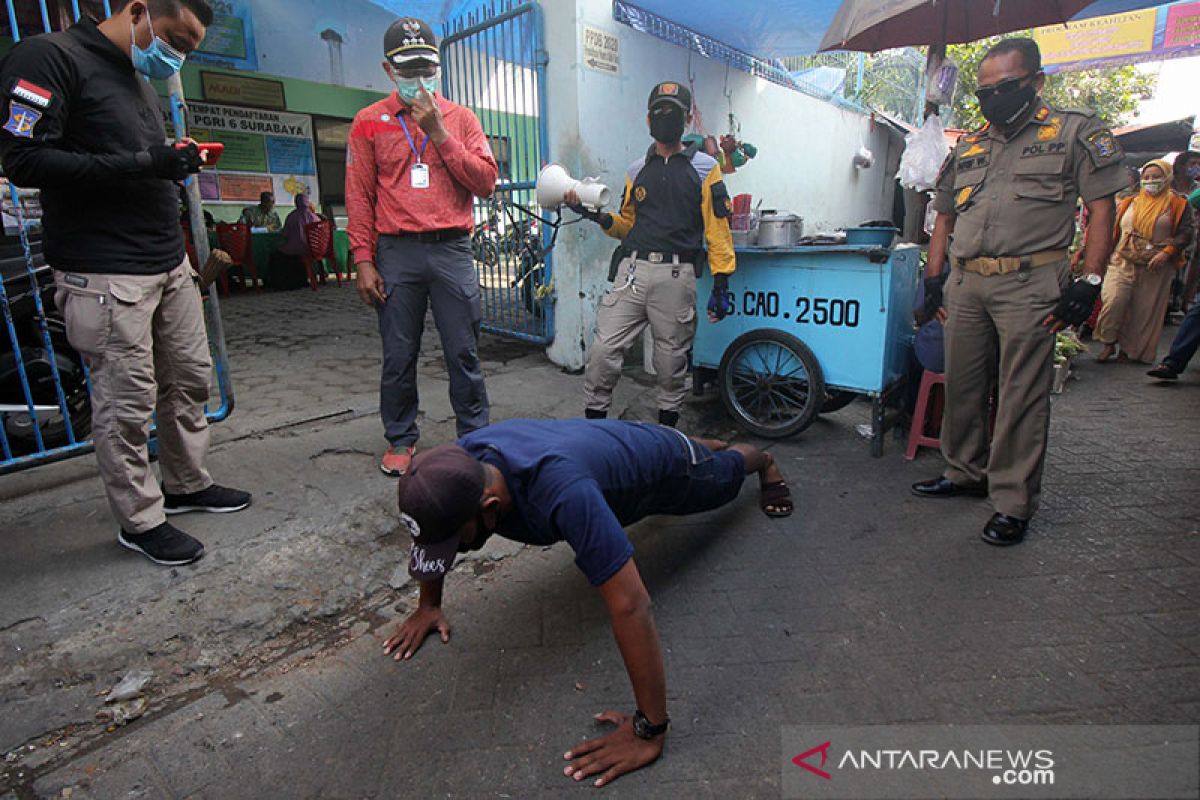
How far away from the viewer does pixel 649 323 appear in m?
4.02

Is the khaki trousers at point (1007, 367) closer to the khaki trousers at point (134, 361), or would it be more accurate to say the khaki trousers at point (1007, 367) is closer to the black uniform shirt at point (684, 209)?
the black uniform shirt at point (684, 209)

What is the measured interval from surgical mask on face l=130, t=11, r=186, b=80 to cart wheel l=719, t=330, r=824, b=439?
313cm

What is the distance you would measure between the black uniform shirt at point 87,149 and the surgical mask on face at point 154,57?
7 cm

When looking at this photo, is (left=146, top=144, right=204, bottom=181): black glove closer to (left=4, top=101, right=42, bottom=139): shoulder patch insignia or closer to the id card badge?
(left=4, top=101, right=42, bottom=139): shoulder patch insignia

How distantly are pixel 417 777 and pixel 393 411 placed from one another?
1981mm

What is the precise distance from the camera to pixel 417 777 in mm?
1803

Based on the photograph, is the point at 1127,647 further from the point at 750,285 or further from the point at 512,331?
the point at 512,331

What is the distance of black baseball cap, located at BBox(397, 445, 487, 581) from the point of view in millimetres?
1654

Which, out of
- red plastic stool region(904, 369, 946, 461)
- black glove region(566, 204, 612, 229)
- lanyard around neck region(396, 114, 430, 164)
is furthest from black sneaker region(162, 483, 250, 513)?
red plastic stool region(904, 369, 946, 461)

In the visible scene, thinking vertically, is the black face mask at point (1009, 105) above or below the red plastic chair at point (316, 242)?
above

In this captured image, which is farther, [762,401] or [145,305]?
[762,401]

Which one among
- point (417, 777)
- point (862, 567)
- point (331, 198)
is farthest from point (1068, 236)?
point (331, 198)

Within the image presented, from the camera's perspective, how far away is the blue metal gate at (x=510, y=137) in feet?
16.5

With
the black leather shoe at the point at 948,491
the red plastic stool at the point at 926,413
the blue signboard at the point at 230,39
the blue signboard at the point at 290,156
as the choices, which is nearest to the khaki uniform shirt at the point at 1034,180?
the red plastic stool at the point at 926,413
